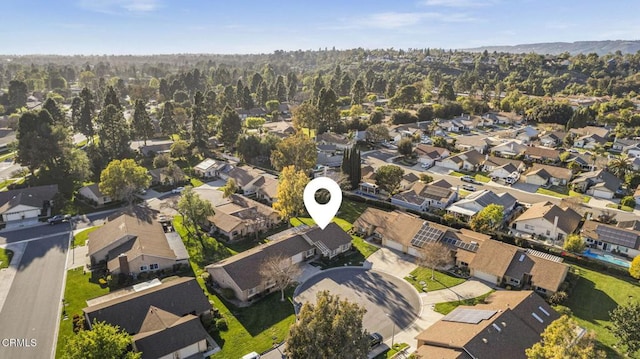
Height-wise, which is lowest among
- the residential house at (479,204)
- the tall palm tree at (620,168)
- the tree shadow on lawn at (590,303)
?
the tree shadow on lawn at (590,303)

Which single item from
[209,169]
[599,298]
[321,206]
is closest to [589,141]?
[599,298]

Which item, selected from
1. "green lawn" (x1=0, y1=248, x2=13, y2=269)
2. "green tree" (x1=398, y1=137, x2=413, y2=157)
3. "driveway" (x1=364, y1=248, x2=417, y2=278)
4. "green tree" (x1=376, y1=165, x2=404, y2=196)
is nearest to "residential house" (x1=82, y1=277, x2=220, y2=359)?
"green lawn" (x1=0, y1=248, x2=13, y2=269)

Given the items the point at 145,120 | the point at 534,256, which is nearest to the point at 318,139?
the point at 145,120

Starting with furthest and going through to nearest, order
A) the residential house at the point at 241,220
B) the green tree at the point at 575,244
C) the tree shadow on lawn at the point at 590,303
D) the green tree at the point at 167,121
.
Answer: the green tree at the point at 167,121 < the residential house at the point at 241,220 < the green tree at the point at 575,244 < the tree shadow on lawn at the point at 590,303

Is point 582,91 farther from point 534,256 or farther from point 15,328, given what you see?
point 15,328

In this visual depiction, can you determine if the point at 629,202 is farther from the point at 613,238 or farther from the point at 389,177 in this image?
the point at 389,177

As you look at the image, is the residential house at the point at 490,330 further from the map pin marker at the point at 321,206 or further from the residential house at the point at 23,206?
the residential house at the point at 23,206

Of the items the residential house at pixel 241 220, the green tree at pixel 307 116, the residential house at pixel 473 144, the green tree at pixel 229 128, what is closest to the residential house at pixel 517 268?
the residential house at pixel 241 220

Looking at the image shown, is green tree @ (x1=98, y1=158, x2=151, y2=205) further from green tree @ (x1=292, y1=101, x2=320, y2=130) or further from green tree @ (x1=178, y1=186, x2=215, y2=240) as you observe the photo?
green tree @ (x1=292, y1=101, x2=320, y2=130)
